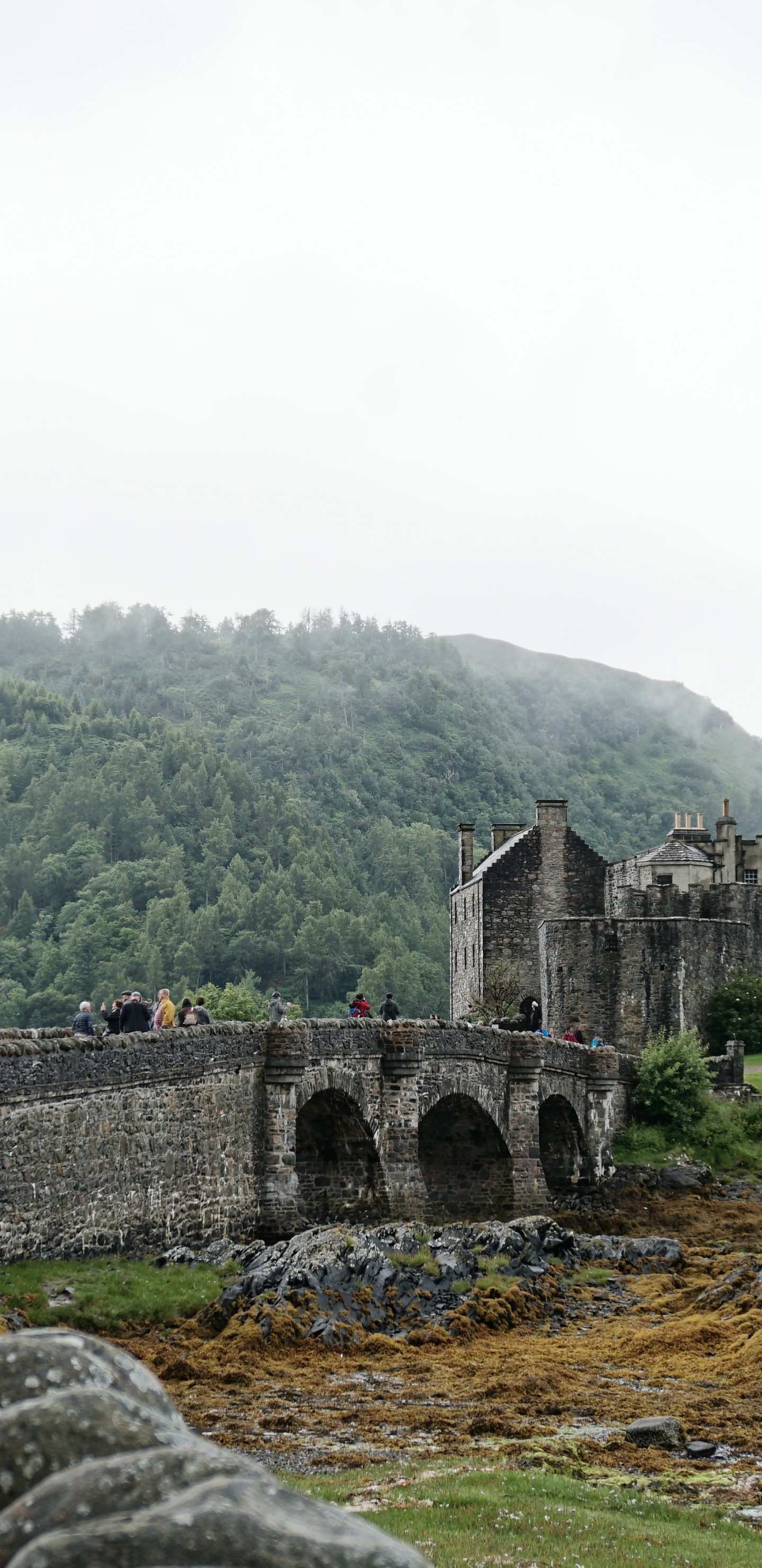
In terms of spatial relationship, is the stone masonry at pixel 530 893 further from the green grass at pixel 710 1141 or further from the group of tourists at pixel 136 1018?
the group of tourists at pixel 136 1018

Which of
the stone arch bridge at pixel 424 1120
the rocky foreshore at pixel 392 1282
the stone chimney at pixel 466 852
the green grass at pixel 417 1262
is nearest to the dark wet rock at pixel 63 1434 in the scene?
the rocky foreshore at pixel 392 1282

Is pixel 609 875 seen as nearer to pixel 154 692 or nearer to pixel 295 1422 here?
pixel 295 1422

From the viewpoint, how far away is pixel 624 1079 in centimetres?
5072

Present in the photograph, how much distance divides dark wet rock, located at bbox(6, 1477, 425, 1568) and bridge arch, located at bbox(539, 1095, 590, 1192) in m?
42.8

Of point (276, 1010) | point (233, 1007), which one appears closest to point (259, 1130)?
point (276, 1010)

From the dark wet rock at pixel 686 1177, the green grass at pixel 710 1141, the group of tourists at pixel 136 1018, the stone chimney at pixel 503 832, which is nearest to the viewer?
the group of tourists at pixel 136 1018

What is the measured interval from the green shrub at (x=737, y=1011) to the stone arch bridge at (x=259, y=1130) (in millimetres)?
13589

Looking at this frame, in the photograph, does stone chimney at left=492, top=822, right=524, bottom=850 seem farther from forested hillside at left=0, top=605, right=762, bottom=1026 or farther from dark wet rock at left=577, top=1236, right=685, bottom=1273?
forested hillside at left=0, top=605, right=762, bottom=1026

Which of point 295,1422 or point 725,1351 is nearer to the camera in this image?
point 295,1422

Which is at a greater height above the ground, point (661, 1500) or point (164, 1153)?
point (164, 1153)

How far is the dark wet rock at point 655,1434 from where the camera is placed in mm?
16406

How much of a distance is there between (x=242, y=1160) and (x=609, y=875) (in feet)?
115

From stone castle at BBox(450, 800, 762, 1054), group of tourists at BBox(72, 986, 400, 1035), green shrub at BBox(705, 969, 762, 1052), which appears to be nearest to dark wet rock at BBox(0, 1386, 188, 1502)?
group of tourists at BBox(72, 986, 400, 1035)

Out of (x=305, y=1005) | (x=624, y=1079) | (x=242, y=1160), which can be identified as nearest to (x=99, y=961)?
(x=305, y=1005)
